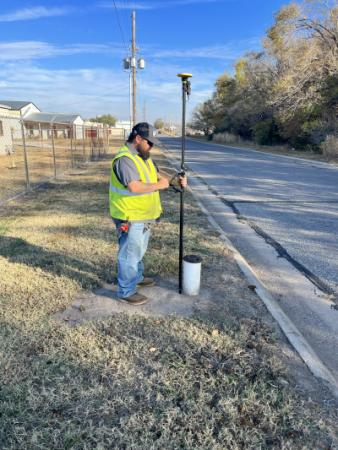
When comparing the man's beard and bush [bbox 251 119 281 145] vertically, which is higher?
bush [bbox 251 119 281 145]

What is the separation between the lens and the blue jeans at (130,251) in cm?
338

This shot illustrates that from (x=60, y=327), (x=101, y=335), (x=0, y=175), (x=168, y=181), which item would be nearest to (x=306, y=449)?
(x=101, y=335)

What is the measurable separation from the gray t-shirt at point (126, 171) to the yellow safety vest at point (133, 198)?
4 cm

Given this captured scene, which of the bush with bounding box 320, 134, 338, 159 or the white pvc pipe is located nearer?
the white pvc pipe

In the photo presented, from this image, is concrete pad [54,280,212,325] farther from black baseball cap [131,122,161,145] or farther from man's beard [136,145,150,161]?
black baseball cap [131,122,161,145]

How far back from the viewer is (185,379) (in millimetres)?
2557

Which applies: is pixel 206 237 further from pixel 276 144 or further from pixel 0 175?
pixel 276 144

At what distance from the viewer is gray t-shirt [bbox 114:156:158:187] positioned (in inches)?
123

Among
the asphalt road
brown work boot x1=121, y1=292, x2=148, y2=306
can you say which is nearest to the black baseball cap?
brown work boot x1=121, y1=292, x2=148, y2=306

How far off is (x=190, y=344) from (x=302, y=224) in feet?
15.1

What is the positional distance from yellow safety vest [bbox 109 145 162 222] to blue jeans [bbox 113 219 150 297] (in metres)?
0.09

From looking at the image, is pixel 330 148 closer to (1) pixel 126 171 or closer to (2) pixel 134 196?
(2) pixel 134 196

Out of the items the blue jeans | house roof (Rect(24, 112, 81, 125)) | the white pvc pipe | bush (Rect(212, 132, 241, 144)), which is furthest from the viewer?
house roof (Rect(24, 112, 81, 125))

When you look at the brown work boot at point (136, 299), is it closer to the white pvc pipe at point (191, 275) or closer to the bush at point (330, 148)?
the white pvc pipe at point (191, 275)
